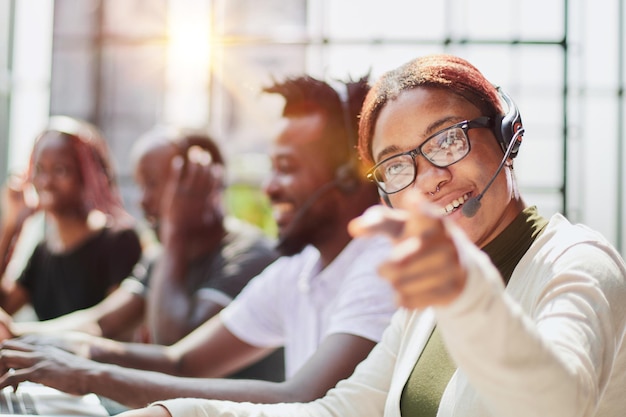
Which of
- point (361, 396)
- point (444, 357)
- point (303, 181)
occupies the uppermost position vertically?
point (303, 181)

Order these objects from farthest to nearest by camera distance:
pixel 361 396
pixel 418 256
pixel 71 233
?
pixel 71 233 < pixel 361 396 < pixel 418 256

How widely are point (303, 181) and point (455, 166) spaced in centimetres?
93

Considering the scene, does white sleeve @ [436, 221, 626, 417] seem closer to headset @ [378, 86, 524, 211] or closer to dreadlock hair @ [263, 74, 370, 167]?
headset @ [378, 86, 524, 211]

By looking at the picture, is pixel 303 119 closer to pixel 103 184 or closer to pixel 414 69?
pixel 414 69

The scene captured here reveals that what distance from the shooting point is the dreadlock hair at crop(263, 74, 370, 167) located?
6.43 feet

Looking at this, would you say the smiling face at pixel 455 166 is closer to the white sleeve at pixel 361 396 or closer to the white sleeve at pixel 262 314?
the white sleeve at pixel 361 396

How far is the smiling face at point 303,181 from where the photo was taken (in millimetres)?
1981

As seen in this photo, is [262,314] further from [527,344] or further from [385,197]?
[527,344]

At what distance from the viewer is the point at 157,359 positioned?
200 centimetres

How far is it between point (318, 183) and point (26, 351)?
90cm

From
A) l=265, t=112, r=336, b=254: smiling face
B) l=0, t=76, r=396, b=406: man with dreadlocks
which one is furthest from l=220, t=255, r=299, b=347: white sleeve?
l=265, t=112, r=336, b=254: smiling face

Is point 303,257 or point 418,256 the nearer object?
point 418,256

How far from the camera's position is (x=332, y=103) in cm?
201

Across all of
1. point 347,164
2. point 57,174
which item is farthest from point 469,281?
point 57,174
